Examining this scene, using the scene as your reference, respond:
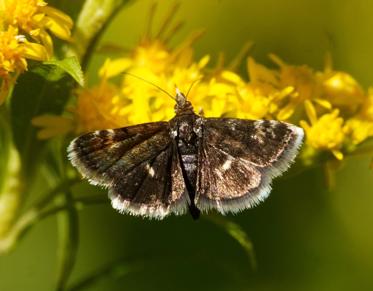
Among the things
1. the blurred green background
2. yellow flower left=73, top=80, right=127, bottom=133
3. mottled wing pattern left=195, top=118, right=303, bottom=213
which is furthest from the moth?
the blurred green background

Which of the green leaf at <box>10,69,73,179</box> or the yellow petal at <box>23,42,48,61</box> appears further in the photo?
the green leaf at <box>10,69,73,179</box>

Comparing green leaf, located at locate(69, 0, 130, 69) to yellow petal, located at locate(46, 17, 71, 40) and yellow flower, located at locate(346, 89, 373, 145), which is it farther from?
yellow flower, located at locate(346, 89, 373, 145)

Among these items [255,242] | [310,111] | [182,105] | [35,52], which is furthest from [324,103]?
[255,242]

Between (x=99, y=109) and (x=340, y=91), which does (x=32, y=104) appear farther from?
(x=340, y=91)

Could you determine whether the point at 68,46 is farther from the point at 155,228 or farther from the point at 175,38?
the point at 175,38


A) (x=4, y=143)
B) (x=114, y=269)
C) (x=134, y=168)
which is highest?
(x=134, y=168)

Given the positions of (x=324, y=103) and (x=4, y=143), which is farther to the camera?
(x=324, y=103)

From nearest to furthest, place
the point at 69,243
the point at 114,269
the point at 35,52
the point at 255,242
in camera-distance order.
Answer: the point at 35,52, the point at 69,243, the point at 114,269, the point at 255,242
